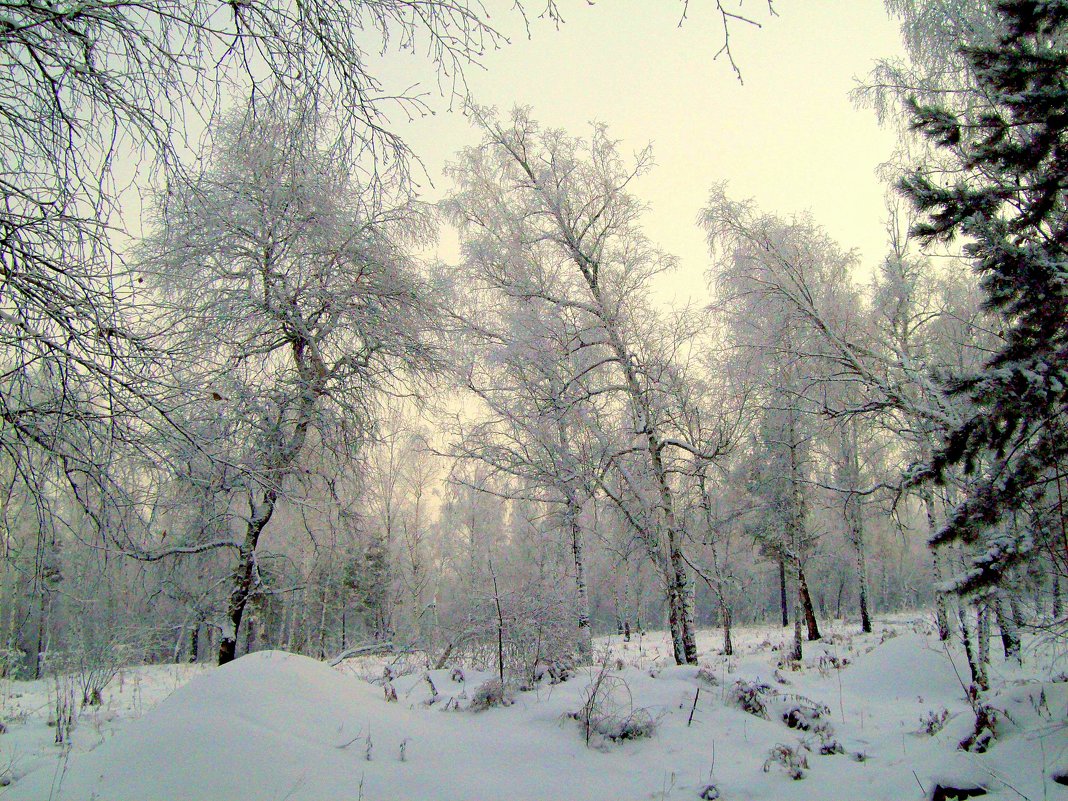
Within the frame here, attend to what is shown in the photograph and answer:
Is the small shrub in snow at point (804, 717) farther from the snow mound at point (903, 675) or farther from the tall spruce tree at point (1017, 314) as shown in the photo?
the snow mound at point (903, 675)

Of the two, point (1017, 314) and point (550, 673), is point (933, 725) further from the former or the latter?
point (1017, 314)

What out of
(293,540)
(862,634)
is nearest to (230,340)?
(293,540)

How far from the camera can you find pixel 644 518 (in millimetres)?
7949

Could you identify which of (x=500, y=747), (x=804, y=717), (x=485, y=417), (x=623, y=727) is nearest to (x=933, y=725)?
(x=804, y=717)

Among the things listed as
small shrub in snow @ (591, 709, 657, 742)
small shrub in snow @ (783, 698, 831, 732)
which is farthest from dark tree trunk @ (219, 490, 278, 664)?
small shrub in snow @ (783, 698, 831, 732)

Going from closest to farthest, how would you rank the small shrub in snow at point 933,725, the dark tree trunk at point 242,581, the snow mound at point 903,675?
the small shrub in snow at point 933,725 → the snow mound at point 903,675 → the dark tree trunk at point 242,581

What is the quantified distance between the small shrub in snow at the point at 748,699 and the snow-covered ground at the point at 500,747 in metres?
0.04

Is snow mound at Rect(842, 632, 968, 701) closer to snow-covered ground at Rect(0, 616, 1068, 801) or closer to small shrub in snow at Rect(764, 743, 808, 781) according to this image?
snow-covered ground at Rect(0, 616, 1068, 801)

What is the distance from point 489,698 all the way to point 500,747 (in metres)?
0.94

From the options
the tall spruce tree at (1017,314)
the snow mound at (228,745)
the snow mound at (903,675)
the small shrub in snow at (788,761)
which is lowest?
the snow mound at (903,675)

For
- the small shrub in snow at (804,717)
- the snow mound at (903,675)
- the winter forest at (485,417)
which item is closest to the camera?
the winter forest at (485,417)

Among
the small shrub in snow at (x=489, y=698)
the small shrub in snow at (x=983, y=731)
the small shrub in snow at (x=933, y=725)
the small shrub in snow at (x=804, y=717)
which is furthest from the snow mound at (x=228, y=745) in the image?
the small shrub in snow at (x=933, y=725)

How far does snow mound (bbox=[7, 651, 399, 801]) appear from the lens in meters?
2.80

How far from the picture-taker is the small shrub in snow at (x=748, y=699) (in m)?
4.72
